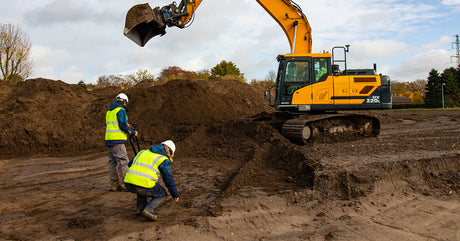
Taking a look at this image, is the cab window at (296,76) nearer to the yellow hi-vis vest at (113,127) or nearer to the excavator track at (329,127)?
the excavator track at (329,127)

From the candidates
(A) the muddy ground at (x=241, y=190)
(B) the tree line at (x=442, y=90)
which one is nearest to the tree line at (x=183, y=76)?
(B) the tree line at (x=442, y=90)

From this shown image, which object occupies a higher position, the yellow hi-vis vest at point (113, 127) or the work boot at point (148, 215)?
the yellow hi-vis vest at point (113, 127)

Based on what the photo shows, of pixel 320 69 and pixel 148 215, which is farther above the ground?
pixel 320 69

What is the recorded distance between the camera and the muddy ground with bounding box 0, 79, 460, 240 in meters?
4.42

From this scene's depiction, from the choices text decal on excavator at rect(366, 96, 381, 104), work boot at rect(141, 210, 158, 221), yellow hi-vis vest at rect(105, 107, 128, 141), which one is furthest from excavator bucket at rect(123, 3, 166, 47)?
text decal on excavator at rect(366, 96, 381, 104)

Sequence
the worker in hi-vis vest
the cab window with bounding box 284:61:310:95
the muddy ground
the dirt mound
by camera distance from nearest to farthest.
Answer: the muddy ground, the worker in hi-vis vest, the cab window with bounding box 284:61:310:95, the dirt mound

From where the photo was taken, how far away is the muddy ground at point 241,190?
442 cm

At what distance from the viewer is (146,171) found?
14.8 feet

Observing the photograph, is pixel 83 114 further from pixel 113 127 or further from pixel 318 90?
pixel 318 90

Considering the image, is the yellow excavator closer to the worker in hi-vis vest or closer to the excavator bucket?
the excavator bucket

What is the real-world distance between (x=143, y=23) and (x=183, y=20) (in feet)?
5.05

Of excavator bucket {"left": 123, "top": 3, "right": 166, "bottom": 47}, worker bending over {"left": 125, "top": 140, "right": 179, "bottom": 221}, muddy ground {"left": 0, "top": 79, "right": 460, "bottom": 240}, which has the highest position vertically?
excavator bucket {"left": 123, "top": 3, "right": 166, "bottom": 47}

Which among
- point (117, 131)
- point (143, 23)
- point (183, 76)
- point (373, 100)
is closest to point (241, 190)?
point (117, 131)

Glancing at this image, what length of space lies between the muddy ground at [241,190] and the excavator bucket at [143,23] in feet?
12.1
